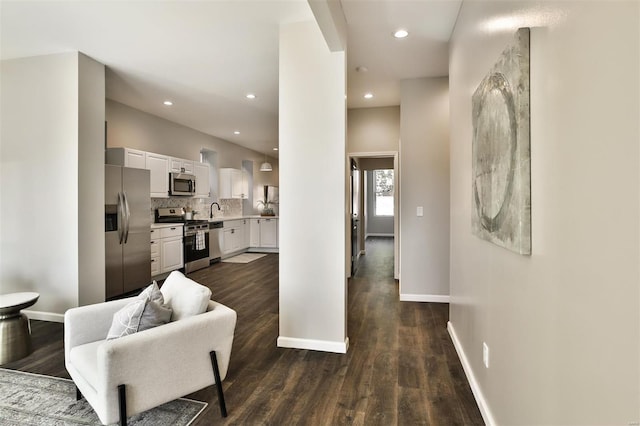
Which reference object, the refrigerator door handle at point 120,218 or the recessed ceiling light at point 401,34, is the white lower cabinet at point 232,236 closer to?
the refrigerator door handle at point 120,218

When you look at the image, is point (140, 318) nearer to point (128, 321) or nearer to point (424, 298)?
point (128, 321)

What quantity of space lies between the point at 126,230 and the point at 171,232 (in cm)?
133

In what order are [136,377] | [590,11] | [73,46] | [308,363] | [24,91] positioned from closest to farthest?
[590,11] < [136,377] < [308,363] < [73,46] < [24,91]

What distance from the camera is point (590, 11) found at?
34.6 inches

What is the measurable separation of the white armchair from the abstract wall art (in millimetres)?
1525

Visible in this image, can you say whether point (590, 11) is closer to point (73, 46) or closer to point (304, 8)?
point (304, 8)

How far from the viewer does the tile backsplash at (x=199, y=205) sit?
6157mm

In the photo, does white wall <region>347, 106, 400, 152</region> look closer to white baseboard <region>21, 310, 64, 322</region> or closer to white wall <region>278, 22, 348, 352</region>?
white wall <region>278, 22, 348, 352</region>

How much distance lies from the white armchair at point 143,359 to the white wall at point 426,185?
298 cm

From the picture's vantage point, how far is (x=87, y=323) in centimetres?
204

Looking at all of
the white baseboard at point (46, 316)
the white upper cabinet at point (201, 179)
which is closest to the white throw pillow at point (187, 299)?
the white baseboard at point (46, 316)

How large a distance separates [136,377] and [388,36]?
3.30 metres

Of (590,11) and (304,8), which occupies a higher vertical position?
(304,8)

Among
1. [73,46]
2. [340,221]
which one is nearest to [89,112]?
[73,46]
